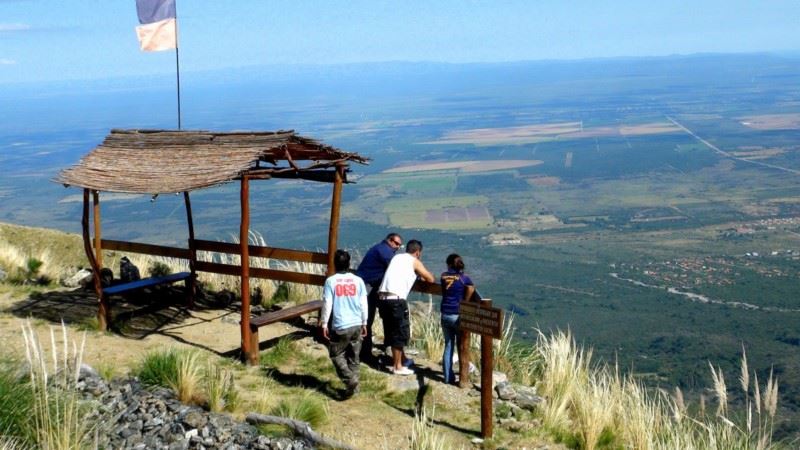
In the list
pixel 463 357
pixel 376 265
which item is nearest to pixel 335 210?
pixel 376 265

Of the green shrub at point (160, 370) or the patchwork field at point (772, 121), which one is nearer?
the green shrub at point (160, 370)

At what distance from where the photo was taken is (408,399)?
33.2 ft

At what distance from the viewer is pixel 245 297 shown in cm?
1117

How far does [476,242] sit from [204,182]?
217 ft

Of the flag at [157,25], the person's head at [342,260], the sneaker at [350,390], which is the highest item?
the flag at [157,25]

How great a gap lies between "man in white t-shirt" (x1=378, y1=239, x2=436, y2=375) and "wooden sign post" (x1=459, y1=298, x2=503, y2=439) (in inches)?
54.2

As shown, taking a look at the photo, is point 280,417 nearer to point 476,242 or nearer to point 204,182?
point 204,182

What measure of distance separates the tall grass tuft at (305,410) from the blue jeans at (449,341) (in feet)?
5.76

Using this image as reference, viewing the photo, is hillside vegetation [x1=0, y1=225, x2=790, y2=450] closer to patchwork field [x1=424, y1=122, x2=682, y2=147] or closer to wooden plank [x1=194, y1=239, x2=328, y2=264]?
wooden plank [x1=194, y1=239, x2=328, y2=264]

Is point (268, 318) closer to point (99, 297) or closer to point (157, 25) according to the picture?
point (99, 297)

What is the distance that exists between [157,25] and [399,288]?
6005 mm

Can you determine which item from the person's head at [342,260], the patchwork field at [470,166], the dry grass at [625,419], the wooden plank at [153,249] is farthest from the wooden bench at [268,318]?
the patchwork field at [470,166]

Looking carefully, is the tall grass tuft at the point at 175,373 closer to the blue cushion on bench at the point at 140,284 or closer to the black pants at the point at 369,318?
the black pants at the point at 369,318

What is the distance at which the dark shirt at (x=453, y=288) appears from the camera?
10164 mm
